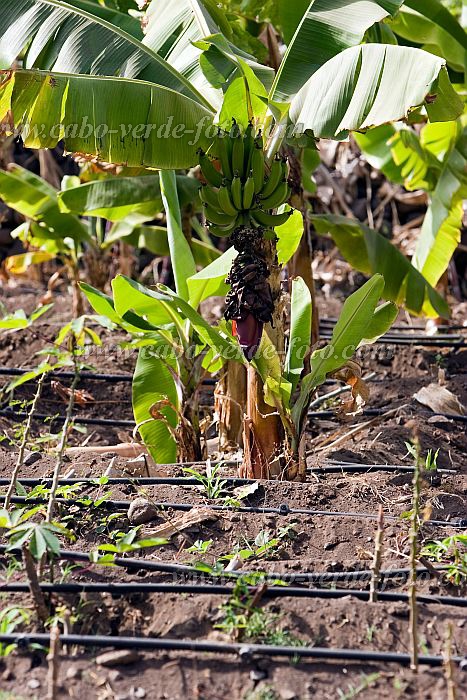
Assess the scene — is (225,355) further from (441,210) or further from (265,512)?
(441,210)

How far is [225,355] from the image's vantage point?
11.8 feet

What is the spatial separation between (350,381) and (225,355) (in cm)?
57

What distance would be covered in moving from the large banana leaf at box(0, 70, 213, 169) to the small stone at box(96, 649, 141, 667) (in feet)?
6.74

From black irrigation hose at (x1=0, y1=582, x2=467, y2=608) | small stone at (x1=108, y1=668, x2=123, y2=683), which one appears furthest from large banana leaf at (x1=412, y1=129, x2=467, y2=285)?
small stone at (x1=108, y1=668, x2=123, y2=683)

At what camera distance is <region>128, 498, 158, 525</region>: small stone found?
3.12 meters

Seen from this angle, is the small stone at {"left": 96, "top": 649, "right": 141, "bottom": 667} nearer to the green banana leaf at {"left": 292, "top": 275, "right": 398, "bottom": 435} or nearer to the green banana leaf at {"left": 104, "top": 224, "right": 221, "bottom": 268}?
the green banana leaf at {"left": 292, "top": 275, "right": 398, "bottom": 435}

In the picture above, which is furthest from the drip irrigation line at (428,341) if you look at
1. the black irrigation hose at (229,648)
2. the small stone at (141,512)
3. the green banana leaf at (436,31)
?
the black irrigation hose at (229,648)

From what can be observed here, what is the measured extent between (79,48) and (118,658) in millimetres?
2729

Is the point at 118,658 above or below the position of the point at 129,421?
above

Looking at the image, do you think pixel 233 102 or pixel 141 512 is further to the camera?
pixel 233 102

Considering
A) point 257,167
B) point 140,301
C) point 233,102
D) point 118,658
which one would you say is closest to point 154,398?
point 140,301

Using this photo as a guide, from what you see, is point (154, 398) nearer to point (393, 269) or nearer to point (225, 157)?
point (225, 157)

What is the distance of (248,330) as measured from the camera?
131 inches

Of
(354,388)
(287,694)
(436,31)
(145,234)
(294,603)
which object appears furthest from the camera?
(145,234)
